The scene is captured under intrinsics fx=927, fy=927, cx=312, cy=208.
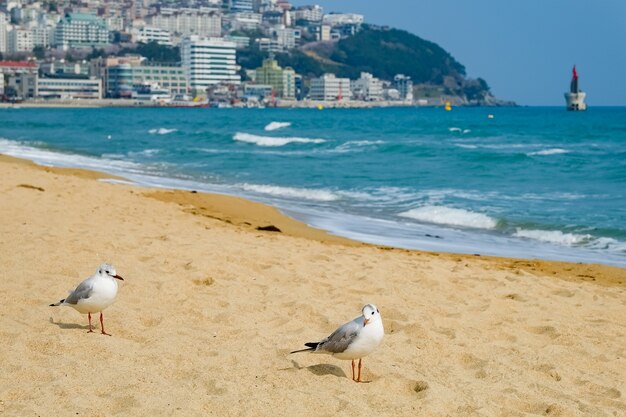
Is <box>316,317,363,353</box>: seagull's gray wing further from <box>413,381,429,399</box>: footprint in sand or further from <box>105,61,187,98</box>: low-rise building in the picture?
<box>105,61,187,98</box>: low-rise building

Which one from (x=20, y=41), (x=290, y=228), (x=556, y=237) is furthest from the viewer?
(x=20, y=41)

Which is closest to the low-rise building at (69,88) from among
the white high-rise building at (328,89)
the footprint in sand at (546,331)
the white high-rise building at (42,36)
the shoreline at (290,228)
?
the white high-rise building at (328,89)

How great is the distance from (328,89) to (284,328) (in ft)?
563

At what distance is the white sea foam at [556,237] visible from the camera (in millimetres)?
12188

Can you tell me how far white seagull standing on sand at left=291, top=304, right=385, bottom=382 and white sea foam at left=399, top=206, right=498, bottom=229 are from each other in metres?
8.97

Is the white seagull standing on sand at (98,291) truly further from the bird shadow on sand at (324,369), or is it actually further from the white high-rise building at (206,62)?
the white high-rise building at (206,62)

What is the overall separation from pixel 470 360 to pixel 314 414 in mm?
1456

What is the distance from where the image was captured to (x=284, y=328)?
19.8ft

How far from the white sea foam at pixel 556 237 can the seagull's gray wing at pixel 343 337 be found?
309 inches

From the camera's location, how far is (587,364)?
5.64 meters

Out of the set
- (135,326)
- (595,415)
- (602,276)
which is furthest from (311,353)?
(602,276)

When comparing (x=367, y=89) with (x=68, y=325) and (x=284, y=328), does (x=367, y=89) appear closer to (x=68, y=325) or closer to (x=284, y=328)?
(x=284, y=328)

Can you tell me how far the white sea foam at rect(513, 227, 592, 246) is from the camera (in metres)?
12.2

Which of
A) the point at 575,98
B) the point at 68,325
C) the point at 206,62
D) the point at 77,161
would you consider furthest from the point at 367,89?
the point at 68,325
